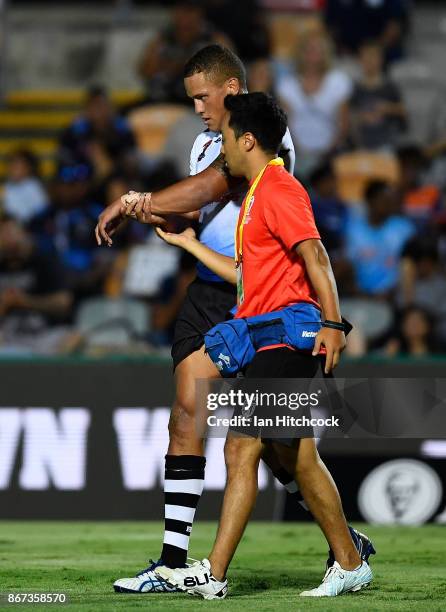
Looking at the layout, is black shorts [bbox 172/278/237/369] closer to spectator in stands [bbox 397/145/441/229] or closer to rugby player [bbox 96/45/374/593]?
rugby player [bbox 96/45/374/593]

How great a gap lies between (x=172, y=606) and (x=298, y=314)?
49.0 inches

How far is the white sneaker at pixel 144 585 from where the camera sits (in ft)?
18.8

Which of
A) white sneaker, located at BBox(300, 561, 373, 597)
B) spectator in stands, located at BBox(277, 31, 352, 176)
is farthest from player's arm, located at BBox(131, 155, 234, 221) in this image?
spectator in stands, located at BBox(277, 31, 352, 176)

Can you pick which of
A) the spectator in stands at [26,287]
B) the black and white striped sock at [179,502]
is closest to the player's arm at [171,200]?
the black and white striped sock at [179,502]

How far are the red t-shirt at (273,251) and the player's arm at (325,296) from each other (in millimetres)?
106

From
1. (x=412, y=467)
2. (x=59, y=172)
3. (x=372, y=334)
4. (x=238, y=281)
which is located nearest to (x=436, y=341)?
(x=372, y=334)

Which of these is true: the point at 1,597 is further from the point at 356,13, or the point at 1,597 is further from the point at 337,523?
the point at 356,13

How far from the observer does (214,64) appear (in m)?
6.18

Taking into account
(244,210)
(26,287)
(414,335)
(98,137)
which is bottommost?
(244,210)

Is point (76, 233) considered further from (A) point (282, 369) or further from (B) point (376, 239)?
(A) point (282, 369)

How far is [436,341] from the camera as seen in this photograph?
35.5ft

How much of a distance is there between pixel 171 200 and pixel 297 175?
7.07 metres

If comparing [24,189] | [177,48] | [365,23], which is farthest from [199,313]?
[365,23]

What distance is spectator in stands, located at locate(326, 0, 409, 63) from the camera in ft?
46.6
